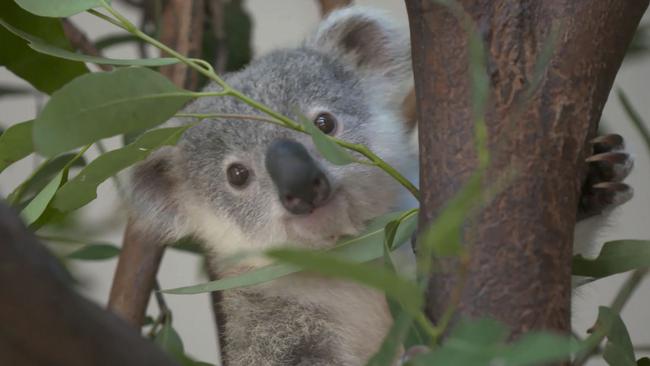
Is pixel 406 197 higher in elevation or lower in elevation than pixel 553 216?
lower

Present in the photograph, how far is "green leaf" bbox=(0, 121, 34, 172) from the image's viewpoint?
3.43 ft

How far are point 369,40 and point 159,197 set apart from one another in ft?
1.75

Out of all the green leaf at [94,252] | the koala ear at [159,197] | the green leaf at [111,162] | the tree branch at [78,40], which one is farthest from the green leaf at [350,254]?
the tree branch at [78,40]

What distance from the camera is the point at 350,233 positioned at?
149 cm

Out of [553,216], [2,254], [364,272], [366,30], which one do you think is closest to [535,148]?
[553,216]

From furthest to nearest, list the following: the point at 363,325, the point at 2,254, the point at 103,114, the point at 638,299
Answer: the point at 638,299 → the point at 363,325 → the point at 103,114 → the point at 2,254

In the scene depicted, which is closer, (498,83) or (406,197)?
(498,83)

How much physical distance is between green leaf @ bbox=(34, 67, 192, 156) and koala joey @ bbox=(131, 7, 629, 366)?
40 cm

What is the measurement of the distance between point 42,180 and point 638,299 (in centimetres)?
229

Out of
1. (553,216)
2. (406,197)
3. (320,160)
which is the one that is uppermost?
(553,216)

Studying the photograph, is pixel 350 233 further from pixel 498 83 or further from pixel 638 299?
pixel 638 299

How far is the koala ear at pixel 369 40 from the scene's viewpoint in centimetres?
184

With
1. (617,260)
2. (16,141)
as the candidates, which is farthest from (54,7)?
(617,260)

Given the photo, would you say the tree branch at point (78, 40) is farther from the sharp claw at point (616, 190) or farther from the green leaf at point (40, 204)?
the sharp claw at point (616, 190)
